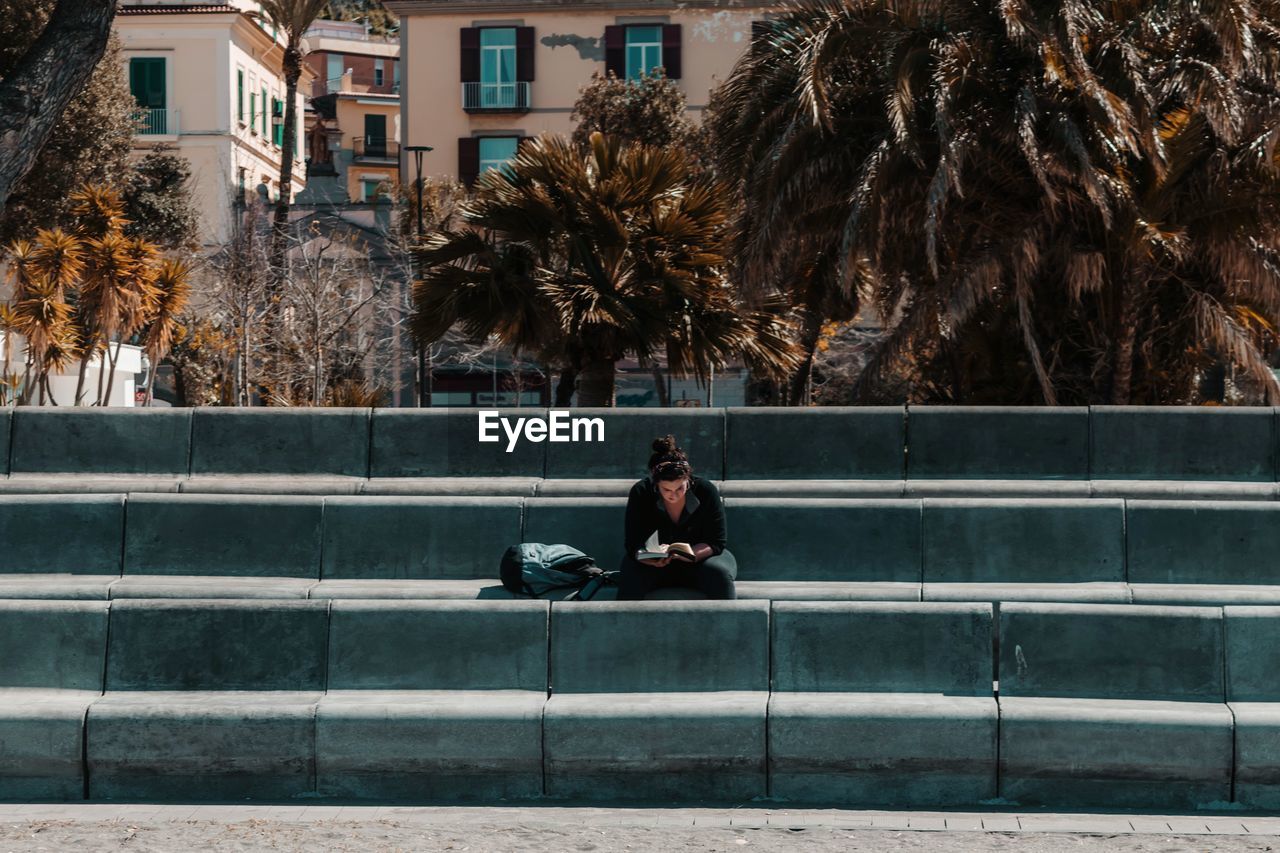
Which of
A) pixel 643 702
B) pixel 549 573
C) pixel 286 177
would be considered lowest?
pixel 643 702

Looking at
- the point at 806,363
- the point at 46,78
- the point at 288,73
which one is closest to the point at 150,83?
the point at 288,73

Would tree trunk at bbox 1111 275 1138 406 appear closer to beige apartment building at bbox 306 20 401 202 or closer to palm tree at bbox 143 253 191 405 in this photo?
palm tree at bbox 143 253 191 405

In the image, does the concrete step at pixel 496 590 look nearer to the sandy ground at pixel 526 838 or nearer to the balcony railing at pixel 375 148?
the sandy ground at pixel 526 838

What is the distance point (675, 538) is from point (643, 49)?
40069 millimetres

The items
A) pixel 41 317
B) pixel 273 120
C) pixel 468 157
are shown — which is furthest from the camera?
pixel 273 120

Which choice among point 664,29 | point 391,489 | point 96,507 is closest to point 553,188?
point 391,489

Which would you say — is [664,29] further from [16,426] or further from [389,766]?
[389,766]

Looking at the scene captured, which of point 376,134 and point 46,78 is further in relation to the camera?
point 376,134

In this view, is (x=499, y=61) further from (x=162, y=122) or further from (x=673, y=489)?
(x=673, y=489)

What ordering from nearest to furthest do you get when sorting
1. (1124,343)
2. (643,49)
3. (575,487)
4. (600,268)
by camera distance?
(575,487), (600,268), (1124,343), (643,49)

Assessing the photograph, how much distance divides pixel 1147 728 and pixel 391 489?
21.2ft

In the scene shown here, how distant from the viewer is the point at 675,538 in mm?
9703

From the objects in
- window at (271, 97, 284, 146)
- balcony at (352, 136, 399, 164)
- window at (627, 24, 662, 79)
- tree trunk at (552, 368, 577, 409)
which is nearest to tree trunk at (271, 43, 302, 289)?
window at (627, 24, 662, 79)

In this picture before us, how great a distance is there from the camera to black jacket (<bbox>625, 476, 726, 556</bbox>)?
968 cm
